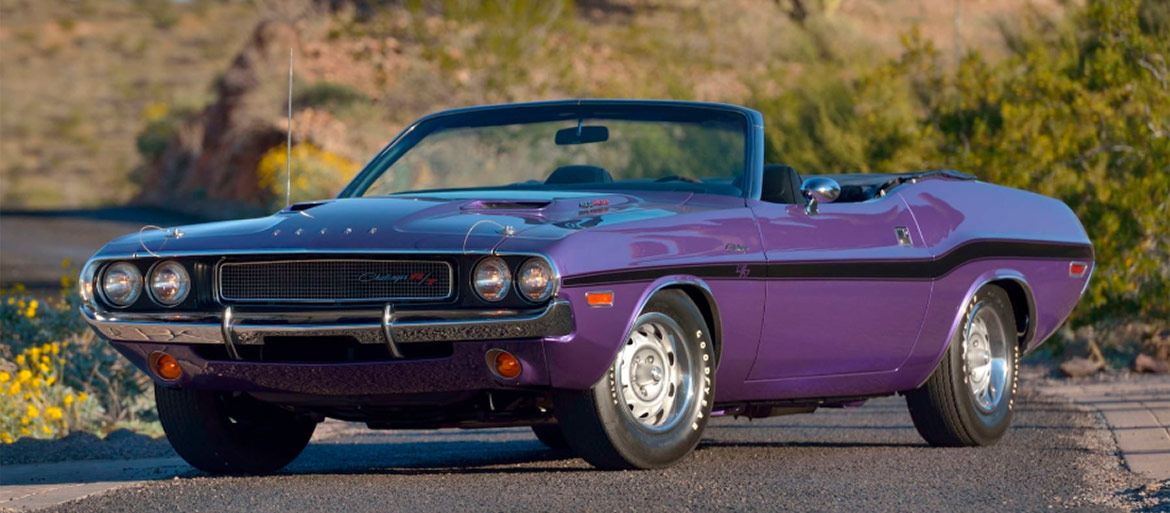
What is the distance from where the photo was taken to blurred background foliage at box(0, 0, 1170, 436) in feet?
38.7

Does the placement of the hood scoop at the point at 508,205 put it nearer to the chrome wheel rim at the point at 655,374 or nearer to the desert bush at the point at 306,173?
the chrome wheel rim at the point at 655,374

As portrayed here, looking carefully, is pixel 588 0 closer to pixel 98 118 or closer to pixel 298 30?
pixel 298 30

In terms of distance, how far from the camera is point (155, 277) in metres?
6.23

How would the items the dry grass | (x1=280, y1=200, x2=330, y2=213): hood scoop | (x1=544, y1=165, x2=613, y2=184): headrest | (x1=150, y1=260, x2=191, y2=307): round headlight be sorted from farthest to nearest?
the dry grass, (x1=544, y1=165, x2=613, y2=184): headrest, (x1=280, y1=200, x2=330, y2=213): hood scoop, (x1=150, y1=260, x2=191, y2=307): round headlight

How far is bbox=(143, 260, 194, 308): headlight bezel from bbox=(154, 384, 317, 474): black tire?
0.45 meters

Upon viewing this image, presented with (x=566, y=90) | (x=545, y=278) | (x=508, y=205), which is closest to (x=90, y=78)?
(x=566, y=90)

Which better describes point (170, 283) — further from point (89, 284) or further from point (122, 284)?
point (89, 284)

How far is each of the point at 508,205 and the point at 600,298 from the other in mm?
821

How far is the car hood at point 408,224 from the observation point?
583 centimetres

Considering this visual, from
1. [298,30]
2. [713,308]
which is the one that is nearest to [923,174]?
[713,308]

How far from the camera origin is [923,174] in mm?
8086

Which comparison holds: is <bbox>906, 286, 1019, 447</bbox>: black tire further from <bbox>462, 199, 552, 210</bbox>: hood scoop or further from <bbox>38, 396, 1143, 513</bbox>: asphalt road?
<bbox>462, 199, 552, 210</bbox>: hood scoop

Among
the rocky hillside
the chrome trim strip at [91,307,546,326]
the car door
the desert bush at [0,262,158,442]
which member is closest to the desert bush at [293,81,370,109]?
the rocky hillside

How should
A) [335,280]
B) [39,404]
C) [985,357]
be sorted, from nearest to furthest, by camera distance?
[335,280] < [985,357] < [39,404]
